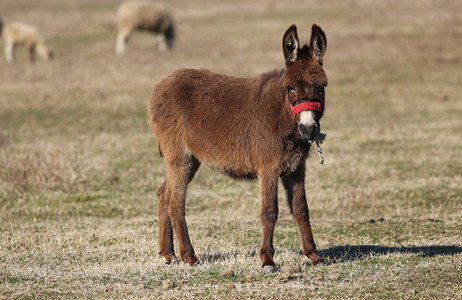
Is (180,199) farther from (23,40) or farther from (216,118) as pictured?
(23,40)

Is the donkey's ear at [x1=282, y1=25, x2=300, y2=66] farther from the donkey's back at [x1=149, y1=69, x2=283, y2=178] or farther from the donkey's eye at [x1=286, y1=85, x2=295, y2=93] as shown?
the donkey's back at [x1=149, y1=69, x2=283, y2=178]

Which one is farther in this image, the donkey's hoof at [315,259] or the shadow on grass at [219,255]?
the shadow on grass at [219,255]

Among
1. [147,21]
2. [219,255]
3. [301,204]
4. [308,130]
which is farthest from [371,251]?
[147,21]

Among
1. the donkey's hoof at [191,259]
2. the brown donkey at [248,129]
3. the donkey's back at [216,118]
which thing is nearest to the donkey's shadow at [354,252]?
the donkey's hoof at [191,259]

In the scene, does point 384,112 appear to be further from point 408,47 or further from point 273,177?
point 273,177

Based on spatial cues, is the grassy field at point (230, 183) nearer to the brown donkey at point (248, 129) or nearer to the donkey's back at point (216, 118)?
the brown donkey at point (248, 129)

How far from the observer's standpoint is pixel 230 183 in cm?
1490

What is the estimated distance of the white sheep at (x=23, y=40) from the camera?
109ft

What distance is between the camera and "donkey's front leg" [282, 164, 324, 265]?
25.7 ft

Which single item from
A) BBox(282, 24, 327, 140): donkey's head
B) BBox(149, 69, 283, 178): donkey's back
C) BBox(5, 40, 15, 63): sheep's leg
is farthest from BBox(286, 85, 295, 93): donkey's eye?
BBox(5, 40, 15, 63): sheep's leg

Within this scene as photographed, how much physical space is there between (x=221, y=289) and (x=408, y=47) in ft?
97.2

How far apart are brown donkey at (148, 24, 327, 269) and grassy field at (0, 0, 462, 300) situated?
73cm

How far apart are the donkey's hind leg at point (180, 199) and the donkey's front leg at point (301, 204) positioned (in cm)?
138

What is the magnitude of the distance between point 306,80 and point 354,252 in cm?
304
